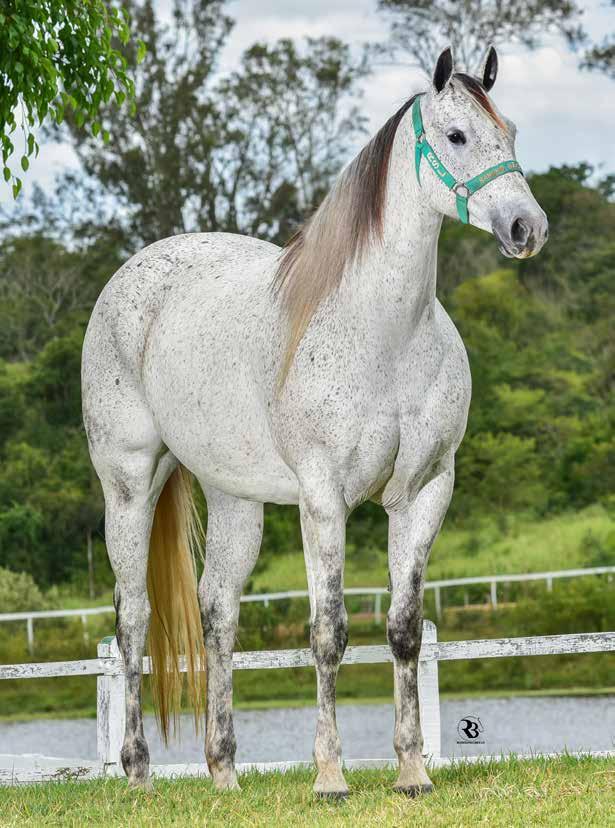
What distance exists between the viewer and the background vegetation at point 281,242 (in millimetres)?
19062

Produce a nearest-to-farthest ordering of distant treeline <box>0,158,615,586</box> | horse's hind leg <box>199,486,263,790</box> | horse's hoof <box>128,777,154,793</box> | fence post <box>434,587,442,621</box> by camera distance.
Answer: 1. horse's hoof <box>128,777,154,793</box>
2. horse's hind leg <box>199,486,263,790</box>
3. fence post <box>434,587,442,621</box>
4. distant treeline <box>0,158,615,586</box>

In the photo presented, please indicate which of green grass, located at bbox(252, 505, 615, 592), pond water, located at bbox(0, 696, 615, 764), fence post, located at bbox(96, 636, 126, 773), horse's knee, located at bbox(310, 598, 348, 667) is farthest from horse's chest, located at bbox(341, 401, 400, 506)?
green grass, located at bbox(252, 505, 615, 592)

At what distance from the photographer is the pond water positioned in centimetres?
1437

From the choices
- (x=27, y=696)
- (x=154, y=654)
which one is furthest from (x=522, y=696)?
(x=154, y=654)

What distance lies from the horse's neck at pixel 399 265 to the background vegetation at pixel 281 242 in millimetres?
13252

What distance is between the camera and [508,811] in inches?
173

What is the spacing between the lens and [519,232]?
167 inches

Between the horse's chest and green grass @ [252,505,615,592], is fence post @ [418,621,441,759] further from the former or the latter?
green grass @ [252,505,615,592]

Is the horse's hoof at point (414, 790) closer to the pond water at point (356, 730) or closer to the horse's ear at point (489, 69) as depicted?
the horse's ear at point (489, 69)

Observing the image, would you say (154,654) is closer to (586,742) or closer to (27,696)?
(586,742)

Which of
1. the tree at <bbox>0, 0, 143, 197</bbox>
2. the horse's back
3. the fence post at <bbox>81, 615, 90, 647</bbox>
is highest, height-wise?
the tree at <bbox>0, 0, 143, 197</bbox>

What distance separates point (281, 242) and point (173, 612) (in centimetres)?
1790

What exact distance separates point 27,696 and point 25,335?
791 cm

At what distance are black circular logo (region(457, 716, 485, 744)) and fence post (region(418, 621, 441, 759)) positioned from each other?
0.28 meters
